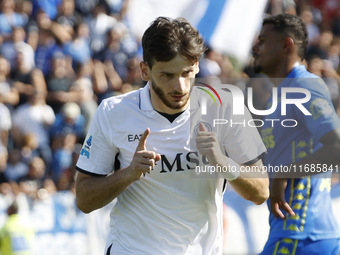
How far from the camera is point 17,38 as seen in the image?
14.1 metres

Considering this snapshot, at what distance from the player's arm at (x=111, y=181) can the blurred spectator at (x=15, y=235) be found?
671 cm

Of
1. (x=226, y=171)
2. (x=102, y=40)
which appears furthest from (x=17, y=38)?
(x=226, y=171)

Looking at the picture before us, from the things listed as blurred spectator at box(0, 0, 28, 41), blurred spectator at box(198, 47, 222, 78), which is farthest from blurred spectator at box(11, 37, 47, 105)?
blurred spectator at box(198, 47, 222, 78)

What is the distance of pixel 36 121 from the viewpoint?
13.5 m

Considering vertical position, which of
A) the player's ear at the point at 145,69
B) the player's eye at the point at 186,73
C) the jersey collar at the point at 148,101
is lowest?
the jersey collar at the point at 148,101

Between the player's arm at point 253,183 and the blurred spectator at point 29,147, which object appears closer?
the player's arm at point 253,183

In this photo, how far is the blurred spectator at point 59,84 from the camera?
1399 centimetres

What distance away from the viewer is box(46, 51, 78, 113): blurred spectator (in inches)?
551

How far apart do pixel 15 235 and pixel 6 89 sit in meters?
2.90

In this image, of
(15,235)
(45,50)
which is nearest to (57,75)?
(45,50)

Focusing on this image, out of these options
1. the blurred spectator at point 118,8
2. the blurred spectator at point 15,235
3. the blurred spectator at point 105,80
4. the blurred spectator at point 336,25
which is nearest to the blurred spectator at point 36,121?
the blurred spectator at point 105,80

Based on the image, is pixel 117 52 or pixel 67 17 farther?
pixel 117 52

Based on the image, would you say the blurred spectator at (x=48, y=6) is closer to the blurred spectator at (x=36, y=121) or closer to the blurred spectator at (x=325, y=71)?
the blurred spectator at (x=36, y=121)

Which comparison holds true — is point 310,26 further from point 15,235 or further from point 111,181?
point 111,181
